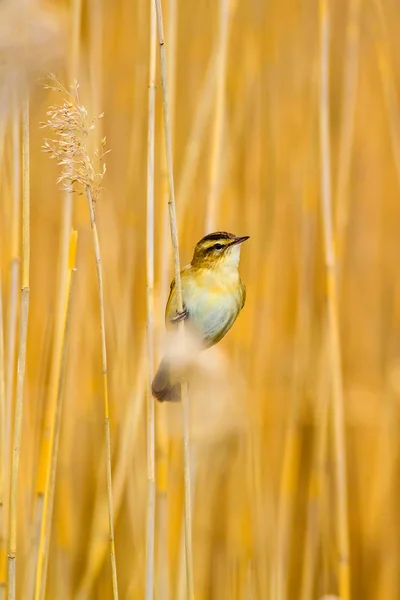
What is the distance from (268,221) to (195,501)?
2.23ft

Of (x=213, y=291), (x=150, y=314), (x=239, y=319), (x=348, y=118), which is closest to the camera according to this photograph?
(x=150, y=314)

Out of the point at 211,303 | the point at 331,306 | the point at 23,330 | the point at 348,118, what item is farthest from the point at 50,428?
the point at 348,118

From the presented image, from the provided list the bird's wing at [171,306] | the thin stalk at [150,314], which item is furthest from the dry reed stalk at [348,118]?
the thin stalk at [150,314]

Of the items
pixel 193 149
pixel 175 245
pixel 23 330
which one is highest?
pixel 193 149

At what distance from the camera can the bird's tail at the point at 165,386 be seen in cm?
143

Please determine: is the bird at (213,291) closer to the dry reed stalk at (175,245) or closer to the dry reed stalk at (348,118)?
the dry reed stalk at (348,118)

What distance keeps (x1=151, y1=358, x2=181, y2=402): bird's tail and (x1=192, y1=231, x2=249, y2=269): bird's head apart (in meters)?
0.25

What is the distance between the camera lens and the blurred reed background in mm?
1407

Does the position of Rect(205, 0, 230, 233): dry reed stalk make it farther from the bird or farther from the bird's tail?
the bird's tail

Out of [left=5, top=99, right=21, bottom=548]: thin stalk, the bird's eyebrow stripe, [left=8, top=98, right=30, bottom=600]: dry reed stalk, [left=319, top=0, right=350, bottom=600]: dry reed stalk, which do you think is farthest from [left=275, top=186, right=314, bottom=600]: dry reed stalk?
[left=8, top=98, right=30, bottom=600]: dry reed stalk

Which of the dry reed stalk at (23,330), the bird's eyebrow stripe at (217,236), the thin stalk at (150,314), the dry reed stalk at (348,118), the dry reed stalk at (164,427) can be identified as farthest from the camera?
the dry reed stalk at (348,118)

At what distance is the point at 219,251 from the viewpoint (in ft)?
5.16

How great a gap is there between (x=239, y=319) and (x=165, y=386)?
41 centimetres

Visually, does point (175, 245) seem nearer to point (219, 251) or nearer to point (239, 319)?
point (219, 251)
